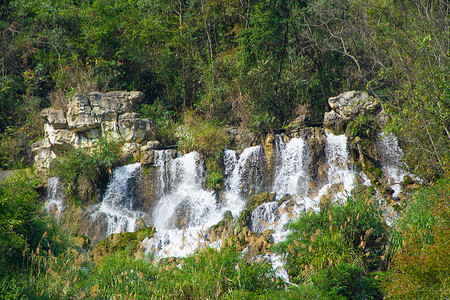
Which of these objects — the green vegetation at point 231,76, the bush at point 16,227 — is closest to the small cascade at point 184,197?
the green vegetation at point 231,76

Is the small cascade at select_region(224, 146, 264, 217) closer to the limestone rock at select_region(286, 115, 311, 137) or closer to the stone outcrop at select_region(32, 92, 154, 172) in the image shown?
the limestone rock at select_region(286, 115, 311, 137)

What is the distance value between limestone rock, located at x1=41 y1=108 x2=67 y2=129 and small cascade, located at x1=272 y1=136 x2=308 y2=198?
830cm

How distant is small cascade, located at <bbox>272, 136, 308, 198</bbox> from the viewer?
1417 cm

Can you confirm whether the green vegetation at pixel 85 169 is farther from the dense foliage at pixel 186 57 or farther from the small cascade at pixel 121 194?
the dense foliage at pixel 186 57

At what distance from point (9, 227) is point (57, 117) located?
1018cm

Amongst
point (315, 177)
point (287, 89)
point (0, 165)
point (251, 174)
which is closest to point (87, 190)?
point (0, 165)

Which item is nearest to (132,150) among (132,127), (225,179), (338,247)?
(132,127)

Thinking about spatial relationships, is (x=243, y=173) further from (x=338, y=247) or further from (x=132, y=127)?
(x=338, y=247)

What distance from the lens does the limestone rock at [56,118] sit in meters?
15.6

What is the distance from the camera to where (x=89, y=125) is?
51.5 ft

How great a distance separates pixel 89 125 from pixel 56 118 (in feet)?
4.19

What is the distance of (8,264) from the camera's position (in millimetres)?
6336

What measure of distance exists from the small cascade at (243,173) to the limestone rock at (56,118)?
642cm

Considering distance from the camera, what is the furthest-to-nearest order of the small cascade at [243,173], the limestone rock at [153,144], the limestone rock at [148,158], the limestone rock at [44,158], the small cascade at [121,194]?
the limestone rock at [153,144]
the limestone rock at [44,158]
the limestone rock at [148,158]
the small cascade at [243,173]
the small cascade at [121,194]
